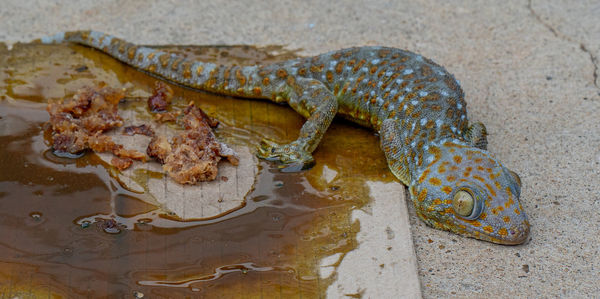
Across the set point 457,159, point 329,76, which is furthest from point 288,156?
point 457,159


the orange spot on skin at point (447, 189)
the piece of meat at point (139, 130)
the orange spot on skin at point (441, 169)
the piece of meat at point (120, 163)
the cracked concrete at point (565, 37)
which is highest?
the cracked concrete at point (565, 37)

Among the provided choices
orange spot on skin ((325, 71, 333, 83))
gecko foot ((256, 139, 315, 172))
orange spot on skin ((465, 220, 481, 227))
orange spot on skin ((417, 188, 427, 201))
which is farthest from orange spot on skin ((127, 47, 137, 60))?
orange spot on skin ((465, 220, 481, 227))

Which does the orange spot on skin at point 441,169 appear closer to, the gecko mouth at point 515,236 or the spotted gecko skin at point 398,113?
the spotted gecko skin at point 398,113

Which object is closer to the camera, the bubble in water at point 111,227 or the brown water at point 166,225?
the brown water at point 166,225

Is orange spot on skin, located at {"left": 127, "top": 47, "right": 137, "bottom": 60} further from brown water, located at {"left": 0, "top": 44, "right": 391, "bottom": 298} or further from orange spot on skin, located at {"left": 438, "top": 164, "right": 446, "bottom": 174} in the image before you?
orange spot on skin, located at {"left": 438, "top": 164, "right": 446, "bottom": 174}

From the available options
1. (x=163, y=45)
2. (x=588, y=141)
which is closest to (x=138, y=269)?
(x=163, y=45)

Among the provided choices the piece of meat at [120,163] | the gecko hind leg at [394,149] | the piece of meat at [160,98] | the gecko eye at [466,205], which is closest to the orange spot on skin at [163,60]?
the piece of meat at [160,98]
